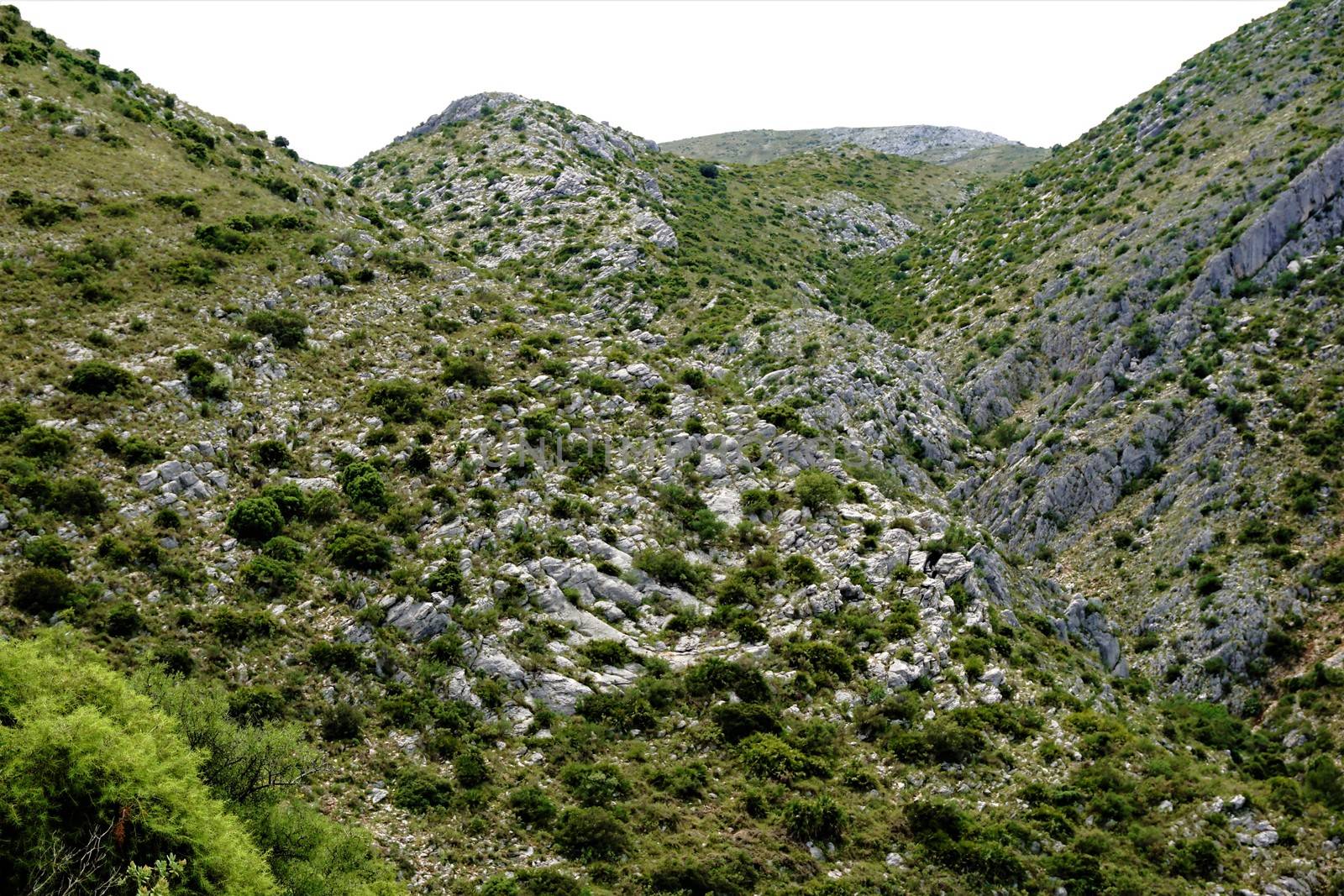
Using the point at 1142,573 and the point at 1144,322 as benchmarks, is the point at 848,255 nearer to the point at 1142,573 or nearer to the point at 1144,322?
the point at 1144,322

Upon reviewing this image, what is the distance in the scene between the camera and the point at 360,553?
34.5 meters

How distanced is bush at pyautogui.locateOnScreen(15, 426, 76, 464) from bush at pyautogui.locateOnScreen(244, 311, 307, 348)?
1439 centimetres

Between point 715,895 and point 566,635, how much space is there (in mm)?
12911

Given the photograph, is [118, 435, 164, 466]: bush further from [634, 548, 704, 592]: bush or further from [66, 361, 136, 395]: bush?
[634, 548, 704, 592]: bush

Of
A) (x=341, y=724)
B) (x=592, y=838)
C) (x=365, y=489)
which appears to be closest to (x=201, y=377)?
(x=365, y=489)

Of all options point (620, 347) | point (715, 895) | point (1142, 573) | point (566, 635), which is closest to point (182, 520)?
point (566, 635)

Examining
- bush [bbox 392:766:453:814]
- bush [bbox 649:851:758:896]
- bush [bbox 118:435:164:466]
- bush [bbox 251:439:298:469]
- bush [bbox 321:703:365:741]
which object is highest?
bush [bbox 118:435:164:466]

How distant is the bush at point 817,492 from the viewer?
43500 mm

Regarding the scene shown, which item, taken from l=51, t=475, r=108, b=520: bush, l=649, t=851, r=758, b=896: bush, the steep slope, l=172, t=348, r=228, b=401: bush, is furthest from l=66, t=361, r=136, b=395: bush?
the steep slope

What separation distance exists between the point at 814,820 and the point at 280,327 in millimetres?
39841

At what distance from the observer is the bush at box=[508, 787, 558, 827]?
27.0m

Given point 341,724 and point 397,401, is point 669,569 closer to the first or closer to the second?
point 341,724

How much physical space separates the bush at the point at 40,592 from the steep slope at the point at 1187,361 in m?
49.1

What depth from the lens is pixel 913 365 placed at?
211 ft
